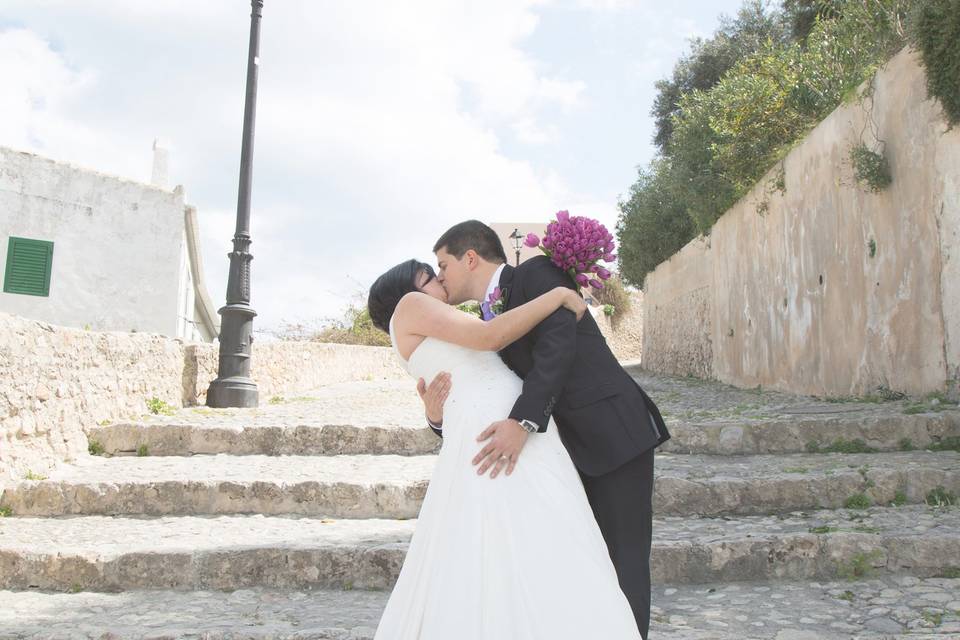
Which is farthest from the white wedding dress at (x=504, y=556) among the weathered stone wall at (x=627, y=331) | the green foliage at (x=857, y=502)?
the weathered stone wall at (x=627, y=331)

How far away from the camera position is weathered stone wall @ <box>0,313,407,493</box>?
4.62 m

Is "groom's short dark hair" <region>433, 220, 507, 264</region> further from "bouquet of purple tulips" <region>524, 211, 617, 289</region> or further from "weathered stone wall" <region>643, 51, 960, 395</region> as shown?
"weathered stone wall" <region>643, 51, 960, 395</region>

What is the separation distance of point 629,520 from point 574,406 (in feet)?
1.23

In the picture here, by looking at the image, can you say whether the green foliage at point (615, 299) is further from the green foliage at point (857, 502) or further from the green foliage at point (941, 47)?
the green foliage at point (857, 502)

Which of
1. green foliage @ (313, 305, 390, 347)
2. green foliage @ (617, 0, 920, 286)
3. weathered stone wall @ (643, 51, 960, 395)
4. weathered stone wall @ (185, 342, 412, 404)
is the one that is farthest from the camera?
green foliage @ (313, 305, 390, 347)

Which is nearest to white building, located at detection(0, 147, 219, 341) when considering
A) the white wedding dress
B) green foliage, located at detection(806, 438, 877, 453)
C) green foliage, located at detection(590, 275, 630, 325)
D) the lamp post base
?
the lamp post base

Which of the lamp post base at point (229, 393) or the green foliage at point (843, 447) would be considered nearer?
the green foliage at point (843, 447)

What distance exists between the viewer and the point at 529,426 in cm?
203

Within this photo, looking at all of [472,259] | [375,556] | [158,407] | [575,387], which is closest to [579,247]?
[472,259]

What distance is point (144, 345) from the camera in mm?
6441

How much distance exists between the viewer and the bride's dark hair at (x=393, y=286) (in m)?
2.40

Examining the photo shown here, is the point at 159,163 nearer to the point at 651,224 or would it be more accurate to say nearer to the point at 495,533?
the point at 651,224

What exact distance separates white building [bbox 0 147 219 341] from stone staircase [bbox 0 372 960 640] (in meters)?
9.88

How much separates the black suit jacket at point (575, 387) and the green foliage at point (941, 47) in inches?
196
